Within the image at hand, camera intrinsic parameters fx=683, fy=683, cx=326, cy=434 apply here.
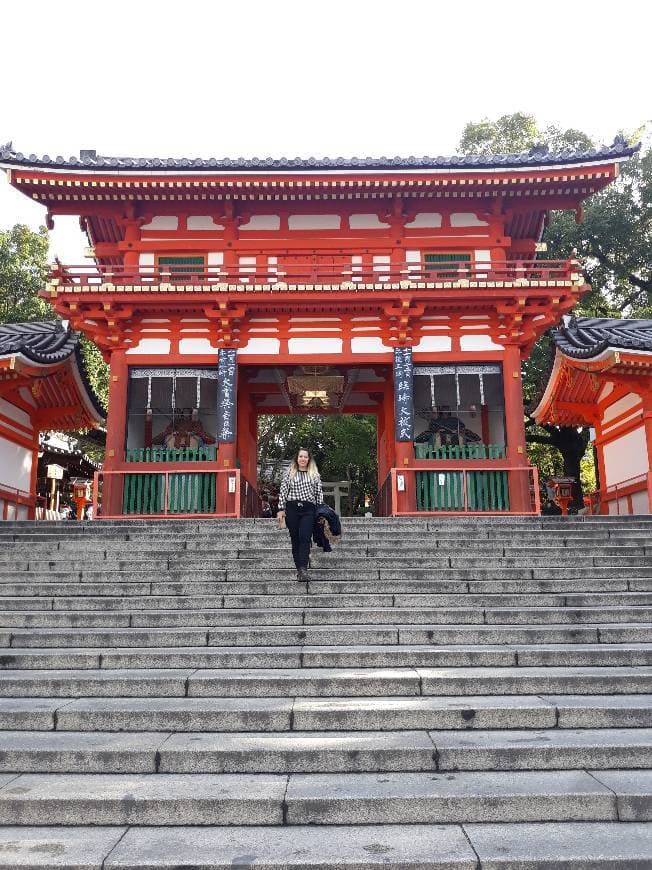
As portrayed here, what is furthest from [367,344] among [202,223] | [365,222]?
[202,223]

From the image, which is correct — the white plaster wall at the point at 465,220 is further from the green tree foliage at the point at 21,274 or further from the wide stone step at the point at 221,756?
the green tree foliage at the point at 21,274

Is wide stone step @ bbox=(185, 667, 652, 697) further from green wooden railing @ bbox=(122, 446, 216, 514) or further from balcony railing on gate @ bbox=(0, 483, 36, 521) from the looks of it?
balcony railing on gate @ bbox=(0, 483, 36, 521)

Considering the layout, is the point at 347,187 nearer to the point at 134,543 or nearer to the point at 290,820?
the point at 134,543

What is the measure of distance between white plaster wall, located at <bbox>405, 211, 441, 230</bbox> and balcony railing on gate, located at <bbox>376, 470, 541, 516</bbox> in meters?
6.06

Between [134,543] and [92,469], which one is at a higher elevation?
[92,469]

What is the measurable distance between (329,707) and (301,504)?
3.13m

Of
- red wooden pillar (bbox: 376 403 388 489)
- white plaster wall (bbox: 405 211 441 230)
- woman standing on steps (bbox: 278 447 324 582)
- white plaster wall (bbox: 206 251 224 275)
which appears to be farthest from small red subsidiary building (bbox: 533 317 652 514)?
woman standing on steps (bbox: 278 447 324 582)

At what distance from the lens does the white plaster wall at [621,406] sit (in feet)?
51.6

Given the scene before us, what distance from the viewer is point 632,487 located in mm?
15867

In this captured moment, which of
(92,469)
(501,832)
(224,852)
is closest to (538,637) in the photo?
(501,832)

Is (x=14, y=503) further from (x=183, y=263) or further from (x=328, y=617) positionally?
(x=328, y=617)

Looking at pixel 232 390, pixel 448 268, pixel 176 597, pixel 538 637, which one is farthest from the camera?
pixel 448 268

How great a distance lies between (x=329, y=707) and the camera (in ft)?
16.7

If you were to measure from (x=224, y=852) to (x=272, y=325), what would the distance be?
13.0 m
